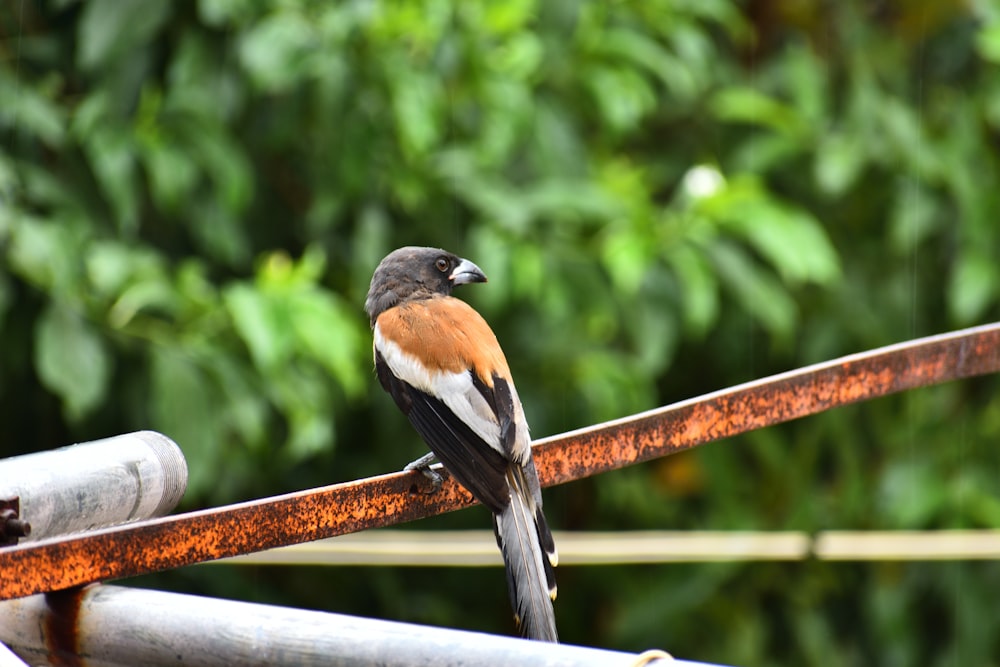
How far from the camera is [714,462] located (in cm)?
475

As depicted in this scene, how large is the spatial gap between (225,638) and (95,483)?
0.38m

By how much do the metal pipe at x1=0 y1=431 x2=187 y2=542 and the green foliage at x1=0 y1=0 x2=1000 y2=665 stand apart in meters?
1.50

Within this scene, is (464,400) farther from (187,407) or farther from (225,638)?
(225,638)

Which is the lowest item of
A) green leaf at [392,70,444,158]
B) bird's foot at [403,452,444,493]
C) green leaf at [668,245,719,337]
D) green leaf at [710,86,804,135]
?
bird's foot at [403,452,444,493]

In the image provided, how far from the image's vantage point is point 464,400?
8.09ft

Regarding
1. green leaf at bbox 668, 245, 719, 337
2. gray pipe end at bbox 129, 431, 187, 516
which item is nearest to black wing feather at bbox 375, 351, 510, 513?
gray pipe end at bbox 129, 431, 187, 516

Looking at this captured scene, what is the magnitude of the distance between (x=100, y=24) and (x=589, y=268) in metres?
1.48

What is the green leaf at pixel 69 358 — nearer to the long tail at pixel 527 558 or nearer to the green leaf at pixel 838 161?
the long tail at pixel 527 558

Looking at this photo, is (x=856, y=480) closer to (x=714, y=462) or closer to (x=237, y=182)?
(x=714, y=462)

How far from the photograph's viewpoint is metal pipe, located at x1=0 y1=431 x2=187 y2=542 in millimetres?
1487

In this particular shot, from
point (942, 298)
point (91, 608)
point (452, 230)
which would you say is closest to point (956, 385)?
point (942, 298)

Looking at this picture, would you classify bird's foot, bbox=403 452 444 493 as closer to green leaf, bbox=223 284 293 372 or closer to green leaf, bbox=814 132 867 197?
green leaf, bbox=223 284 293 372

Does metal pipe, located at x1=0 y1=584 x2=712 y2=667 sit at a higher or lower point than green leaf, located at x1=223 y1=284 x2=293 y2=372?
lower

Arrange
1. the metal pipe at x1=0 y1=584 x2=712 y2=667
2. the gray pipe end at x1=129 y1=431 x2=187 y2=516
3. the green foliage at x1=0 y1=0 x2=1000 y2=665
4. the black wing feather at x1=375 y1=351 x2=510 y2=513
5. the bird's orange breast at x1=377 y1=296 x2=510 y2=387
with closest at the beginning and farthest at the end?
the metal pipe at x1=0 y1=584 x2=712 y2=667 → the gray pipe end at x1=129 y1=431 x2=187 y2=516 → the black wing feather at x1=375 y1=351 x2=510 y2=513 → the bird's orange breast at x1=377 y1=296 x2=510 y2=387 → the green foliage at x1=0 y1=0 x2=1000 y2=665
